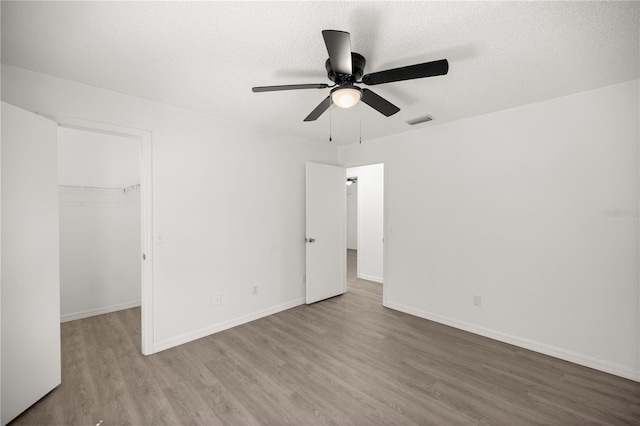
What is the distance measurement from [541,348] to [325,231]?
2.81 meters

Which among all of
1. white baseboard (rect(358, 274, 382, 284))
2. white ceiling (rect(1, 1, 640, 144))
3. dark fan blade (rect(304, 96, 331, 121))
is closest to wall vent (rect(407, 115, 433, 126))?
white ceiling (rect(1, 1, 640, 144))

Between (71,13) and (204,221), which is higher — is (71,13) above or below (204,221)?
above

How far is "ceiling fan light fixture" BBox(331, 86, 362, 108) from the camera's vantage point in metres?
1.68

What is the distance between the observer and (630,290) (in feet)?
7.52

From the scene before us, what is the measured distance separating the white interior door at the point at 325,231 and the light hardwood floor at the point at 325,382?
1046mm

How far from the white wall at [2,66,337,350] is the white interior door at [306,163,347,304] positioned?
0.51 ft

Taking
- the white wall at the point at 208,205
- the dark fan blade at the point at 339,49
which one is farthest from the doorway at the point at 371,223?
the dark fan blade at the point at 339,49

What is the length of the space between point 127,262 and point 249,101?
9.70 feet

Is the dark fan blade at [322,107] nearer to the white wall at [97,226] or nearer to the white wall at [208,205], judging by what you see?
the white wall at [208,205]

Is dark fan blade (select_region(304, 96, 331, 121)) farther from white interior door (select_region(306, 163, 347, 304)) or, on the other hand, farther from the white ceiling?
white interior door (select_region(306, 163, 347, 304))

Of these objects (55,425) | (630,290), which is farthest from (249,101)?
(630,290)

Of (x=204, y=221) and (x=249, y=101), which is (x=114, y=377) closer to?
(x=204, y=221)

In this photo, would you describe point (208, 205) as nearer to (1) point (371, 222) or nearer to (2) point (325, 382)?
(2) point (325, 382)

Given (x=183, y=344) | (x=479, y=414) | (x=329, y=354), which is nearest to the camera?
(x=479, y=414)
